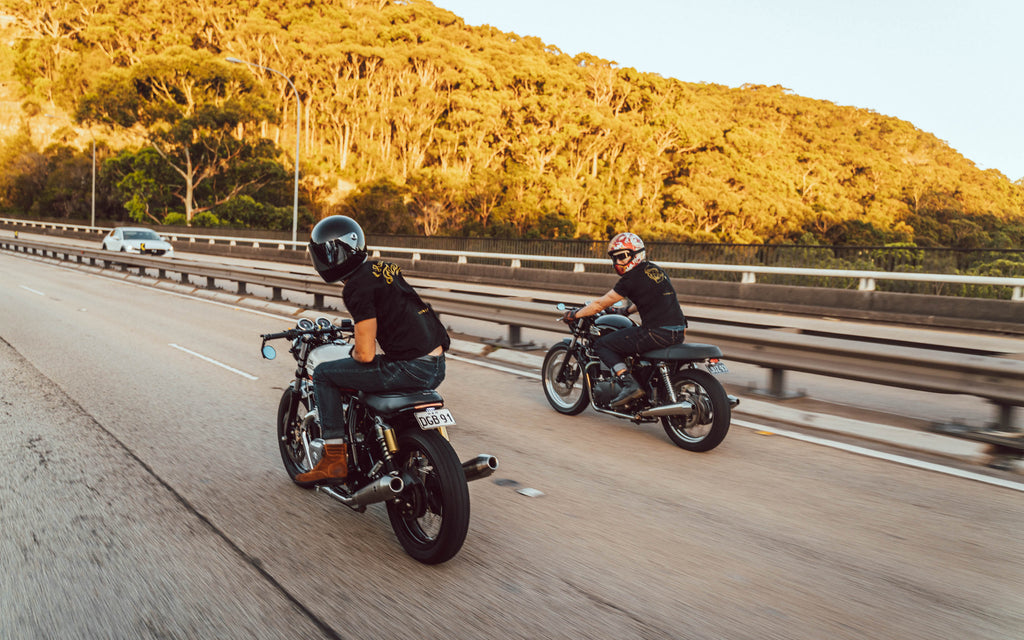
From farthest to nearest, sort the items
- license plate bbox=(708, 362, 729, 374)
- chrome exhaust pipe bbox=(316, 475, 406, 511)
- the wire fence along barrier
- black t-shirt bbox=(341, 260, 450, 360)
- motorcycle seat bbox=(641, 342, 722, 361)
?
the wire fence along barrier, license plate bbox=(708, 362, 729, 374), motorcycle seat bbox=(641, 342, 722, 361), black t-shirt bbox=(341, 260, 450, 360), chrome exhaust pipe bbox=(316, 475, 406, 511)

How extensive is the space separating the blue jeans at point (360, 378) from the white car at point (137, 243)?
3382cm

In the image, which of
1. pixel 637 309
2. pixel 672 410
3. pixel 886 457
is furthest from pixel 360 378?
pixel 886 457

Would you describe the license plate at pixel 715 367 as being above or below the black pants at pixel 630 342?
below

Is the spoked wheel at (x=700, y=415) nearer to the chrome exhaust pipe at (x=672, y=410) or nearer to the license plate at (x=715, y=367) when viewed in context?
the chrome exhaust pipe at (x=672, y=410)

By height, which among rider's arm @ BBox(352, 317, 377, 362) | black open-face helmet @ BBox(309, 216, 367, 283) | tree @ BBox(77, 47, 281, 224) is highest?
tree @ BBox(77, 47, 281, 224)

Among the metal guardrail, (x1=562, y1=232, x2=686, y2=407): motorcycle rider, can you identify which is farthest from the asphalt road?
the metal guardrail

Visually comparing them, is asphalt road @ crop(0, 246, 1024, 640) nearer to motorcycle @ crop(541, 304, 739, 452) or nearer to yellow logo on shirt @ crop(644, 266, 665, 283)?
motorcycle @ crop(541, 304, 739, 452)

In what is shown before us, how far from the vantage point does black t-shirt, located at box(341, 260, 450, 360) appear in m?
4.18

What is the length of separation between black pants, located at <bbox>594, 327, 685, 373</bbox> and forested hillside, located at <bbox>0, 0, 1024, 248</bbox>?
181 feet

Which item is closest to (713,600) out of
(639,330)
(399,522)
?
(399,522)

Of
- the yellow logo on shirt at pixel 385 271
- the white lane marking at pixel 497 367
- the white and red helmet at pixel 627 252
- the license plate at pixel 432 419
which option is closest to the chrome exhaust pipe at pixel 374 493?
the license plate at pixel 432 419

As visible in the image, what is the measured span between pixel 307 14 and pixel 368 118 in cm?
1448

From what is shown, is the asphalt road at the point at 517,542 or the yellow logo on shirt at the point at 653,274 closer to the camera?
the asphalt road at the point at 517,542

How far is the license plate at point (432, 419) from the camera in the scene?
4039 mm
